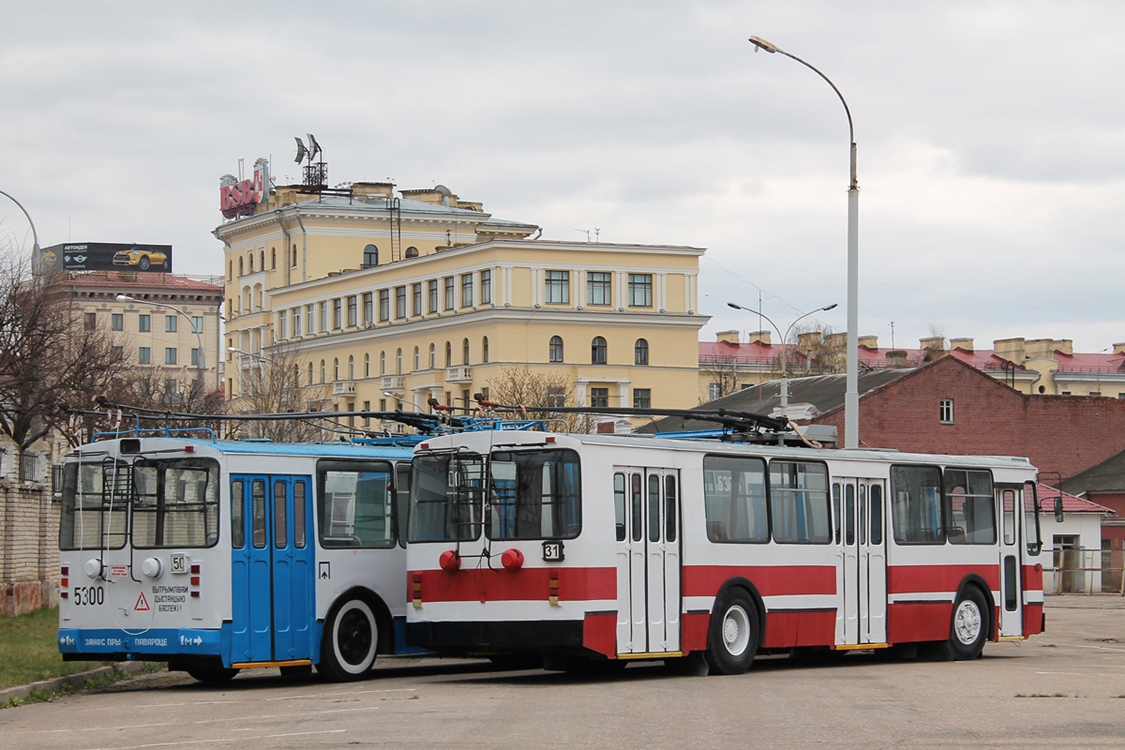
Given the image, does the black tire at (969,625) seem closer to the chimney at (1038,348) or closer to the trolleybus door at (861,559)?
the trolleybus door at (861,559)

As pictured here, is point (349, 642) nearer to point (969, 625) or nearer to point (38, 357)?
point (969, 625)

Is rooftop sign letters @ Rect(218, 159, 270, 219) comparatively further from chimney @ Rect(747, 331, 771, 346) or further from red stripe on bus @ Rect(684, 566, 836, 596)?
red stripe on bus @ Rect(684, 566, 836, 596)

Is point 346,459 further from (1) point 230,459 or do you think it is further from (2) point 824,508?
(2) point 824,508

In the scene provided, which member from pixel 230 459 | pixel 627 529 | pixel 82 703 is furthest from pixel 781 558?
pixel 82 703

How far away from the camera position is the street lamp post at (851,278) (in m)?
27.5

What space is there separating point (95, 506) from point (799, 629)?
27.7 feet

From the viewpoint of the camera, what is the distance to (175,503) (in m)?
19.2

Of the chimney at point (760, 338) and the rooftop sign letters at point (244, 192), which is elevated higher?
the rooftop sign letters at point (244, 192)

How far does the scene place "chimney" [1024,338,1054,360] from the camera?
14788 centimetres

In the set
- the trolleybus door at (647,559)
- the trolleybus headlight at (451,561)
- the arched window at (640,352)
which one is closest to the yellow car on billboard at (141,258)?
the arched window at (640,352)

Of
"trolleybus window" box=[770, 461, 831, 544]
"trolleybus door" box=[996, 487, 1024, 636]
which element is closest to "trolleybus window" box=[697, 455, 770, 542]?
"trolleybus window" box=[770, 461, 831, 544]

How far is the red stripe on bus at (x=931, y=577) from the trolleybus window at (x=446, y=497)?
6.27 m

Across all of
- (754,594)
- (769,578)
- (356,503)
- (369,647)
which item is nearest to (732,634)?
(754,594)

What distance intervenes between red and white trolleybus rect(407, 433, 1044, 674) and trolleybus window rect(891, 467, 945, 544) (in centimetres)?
3
